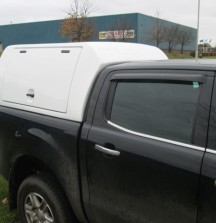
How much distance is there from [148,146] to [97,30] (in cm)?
5809

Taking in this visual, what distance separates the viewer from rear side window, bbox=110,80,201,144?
2.45m

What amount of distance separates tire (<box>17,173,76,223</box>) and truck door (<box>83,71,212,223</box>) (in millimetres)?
384

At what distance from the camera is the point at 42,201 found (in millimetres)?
3502

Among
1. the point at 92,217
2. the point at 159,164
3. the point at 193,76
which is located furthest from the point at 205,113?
the point at 92,217

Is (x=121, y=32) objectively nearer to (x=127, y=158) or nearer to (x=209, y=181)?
(x=127, y=158)

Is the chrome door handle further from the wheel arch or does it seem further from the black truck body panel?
the wheel arch

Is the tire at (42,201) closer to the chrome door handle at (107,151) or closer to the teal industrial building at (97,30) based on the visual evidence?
the chrome door handle at (107,151)

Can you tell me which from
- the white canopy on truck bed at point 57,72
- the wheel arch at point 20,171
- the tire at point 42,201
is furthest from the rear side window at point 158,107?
the wheel arch at point 20,171

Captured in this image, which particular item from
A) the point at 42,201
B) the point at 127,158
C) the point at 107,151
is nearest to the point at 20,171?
the point at 42,201

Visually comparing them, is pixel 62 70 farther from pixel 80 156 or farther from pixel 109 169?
pixel 109 169

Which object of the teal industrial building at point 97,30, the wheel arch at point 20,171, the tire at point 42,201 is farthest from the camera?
the teal industrial building at point 97,30

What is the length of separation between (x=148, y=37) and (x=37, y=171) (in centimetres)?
5391

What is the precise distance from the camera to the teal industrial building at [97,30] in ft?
187

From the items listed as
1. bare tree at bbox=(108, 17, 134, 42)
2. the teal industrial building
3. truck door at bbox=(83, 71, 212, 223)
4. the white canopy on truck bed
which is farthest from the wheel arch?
the teal industrial building
